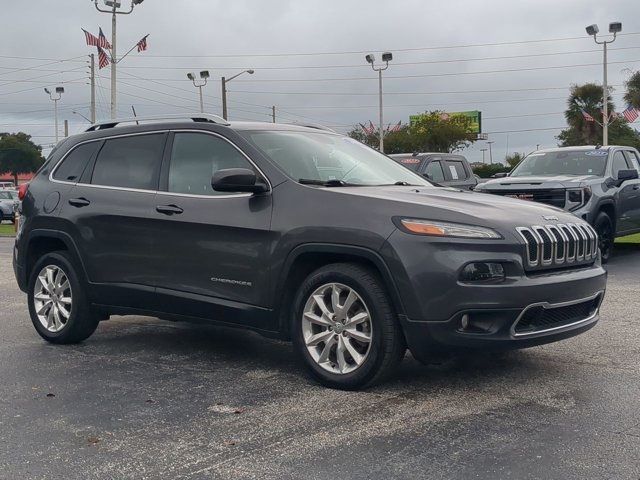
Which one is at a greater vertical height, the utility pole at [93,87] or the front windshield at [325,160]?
the utility pole at [93,87]

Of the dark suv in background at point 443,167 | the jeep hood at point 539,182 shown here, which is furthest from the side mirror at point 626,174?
the dark suv in background at point 443,167

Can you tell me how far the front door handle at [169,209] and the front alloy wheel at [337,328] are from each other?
1282mm

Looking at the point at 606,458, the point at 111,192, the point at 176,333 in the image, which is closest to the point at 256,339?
the point at 176,333

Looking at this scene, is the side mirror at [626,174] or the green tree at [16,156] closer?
the side mirror at [626,174]

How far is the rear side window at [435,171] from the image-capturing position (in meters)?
15.6

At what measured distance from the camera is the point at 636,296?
8.93 metres

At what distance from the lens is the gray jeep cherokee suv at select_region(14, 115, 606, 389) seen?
4.74 meters

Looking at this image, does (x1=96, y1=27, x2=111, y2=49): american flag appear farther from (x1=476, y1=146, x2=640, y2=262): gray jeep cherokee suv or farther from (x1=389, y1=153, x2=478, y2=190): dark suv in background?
(x1=476, y1=146, x2=640, y2=262): gray jeep cherokee suv

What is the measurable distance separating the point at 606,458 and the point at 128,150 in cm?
426

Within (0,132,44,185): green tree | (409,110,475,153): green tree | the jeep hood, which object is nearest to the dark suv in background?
the jeep hood

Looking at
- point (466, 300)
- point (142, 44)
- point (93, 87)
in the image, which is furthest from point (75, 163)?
point (93, 87)

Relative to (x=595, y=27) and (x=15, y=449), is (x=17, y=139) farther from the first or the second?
(x=15, y=449)

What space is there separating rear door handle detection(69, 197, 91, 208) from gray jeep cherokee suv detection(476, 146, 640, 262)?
Answer: 23.8ft

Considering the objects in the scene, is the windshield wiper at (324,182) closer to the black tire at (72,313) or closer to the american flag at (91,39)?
the black tire at (72,313)
